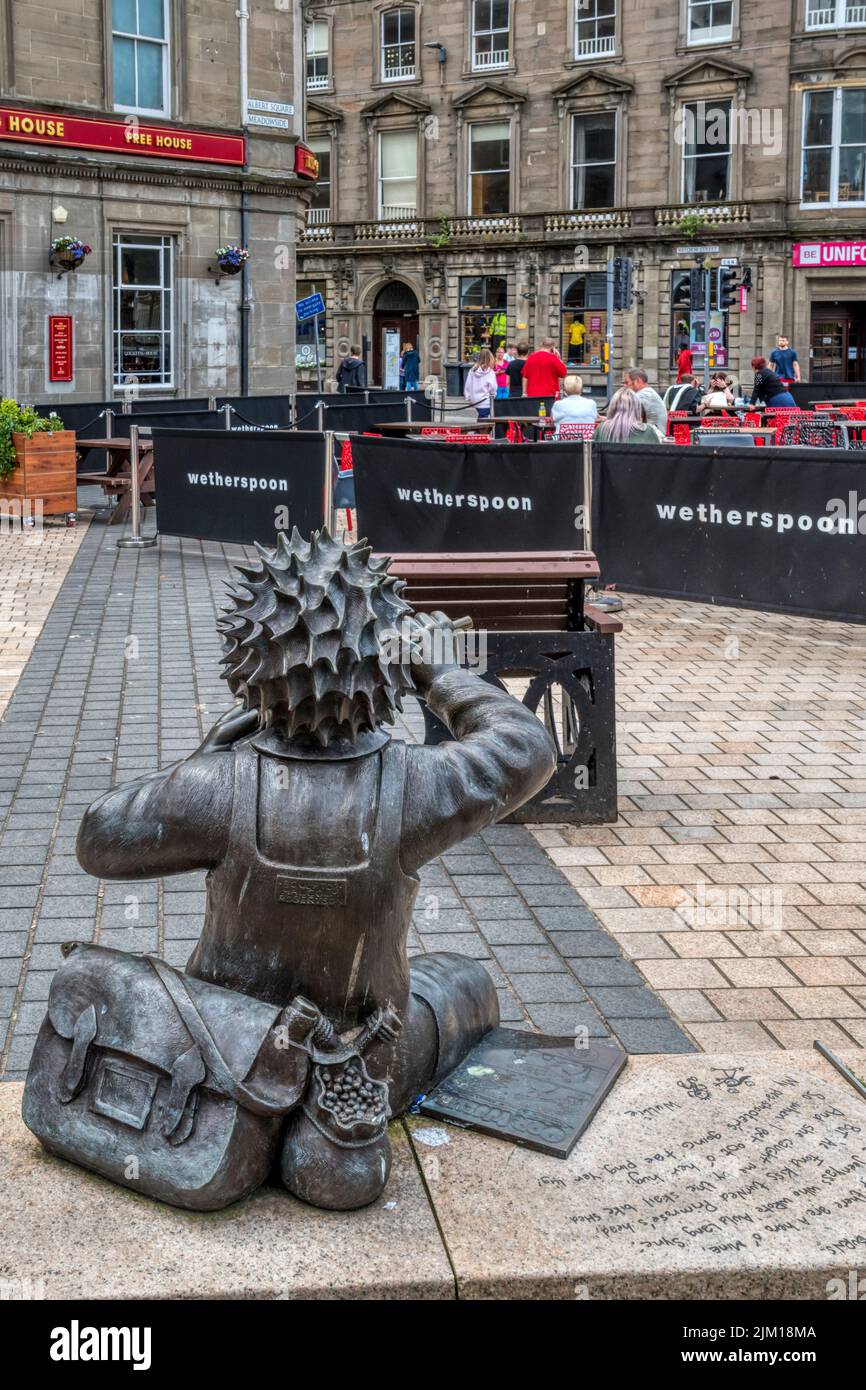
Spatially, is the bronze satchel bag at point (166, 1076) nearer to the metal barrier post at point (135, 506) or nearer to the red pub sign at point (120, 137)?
the metal barrier post at point (135, 506)

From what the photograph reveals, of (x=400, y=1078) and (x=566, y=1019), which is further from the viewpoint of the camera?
(x=566, y=1019)

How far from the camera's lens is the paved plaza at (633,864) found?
16.5 feet

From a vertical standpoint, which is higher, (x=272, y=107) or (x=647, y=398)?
(x=272, y=107)

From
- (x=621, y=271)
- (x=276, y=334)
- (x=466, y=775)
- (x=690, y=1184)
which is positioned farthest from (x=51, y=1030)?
(x=621, y=271)

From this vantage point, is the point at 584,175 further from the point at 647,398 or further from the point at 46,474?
the point at 647,398

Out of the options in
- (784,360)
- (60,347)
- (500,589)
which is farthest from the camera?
(784,360)

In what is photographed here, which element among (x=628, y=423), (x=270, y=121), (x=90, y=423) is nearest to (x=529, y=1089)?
(x=628, y=423)

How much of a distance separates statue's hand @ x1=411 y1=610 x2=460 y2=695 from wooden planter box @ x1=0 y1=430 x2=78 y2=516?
14.6 metres

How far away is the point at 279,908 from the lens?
3.05 meters

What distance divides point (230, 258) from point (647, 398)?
49.9ft

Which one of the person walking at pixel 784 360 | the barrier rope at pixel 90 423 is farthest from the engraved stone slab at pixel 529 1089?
the person walking at pixel 784 360

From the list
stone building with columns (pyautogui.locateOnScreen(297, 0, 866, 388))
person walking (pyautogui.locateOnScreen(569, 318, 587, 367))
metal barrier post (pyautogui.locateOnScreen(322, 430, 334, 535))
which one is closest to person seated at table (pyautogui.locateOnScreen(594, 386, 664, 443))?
metal barrier post (pyautogui.locateOnScreen(322, 430, 334, 535))
